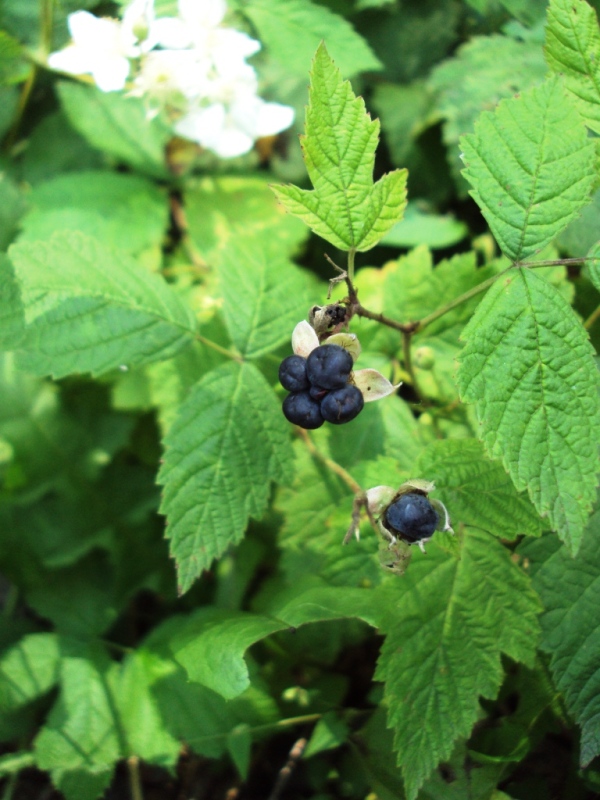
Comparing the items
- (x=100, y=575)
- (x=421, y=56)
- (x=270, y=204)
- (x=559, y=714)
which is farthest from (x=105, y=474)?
(x=421, y=56)

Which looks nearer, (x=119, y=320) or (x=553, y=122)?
(x=553, y=122)

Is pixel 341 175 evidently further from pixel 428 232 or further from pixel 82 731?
pixel 82 731

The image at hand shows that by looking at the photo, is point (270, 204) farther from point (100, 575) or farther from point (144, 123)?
point (100, 575)

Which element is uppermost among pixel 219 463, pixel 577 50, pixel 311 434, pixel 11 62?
pixel 577 50

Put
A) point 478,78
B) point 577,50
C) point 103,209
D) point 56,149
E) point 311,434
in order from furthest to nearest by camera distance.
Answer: point 56,149 → point 103,209 → point 478,78 → point 311,434 → point 577,50

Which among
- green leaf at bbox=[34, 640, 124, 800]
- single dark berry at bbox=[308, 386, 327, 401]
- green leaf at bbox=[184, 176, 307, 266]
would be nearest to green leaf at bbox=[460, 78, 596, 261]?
single dark berry at bbox=[308, 386, 327, 401]

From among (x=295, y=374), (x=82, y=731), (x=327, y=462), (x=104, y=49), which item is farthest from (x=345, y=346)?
(x=82, y=731)

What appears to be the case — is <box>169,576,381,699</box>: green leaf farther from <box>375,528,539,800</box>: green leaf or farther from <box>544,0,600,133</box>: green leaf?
<box>544,0,600,133</box>: green leaf

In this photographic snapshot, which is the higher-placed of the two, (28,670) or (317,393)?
(317,393)
